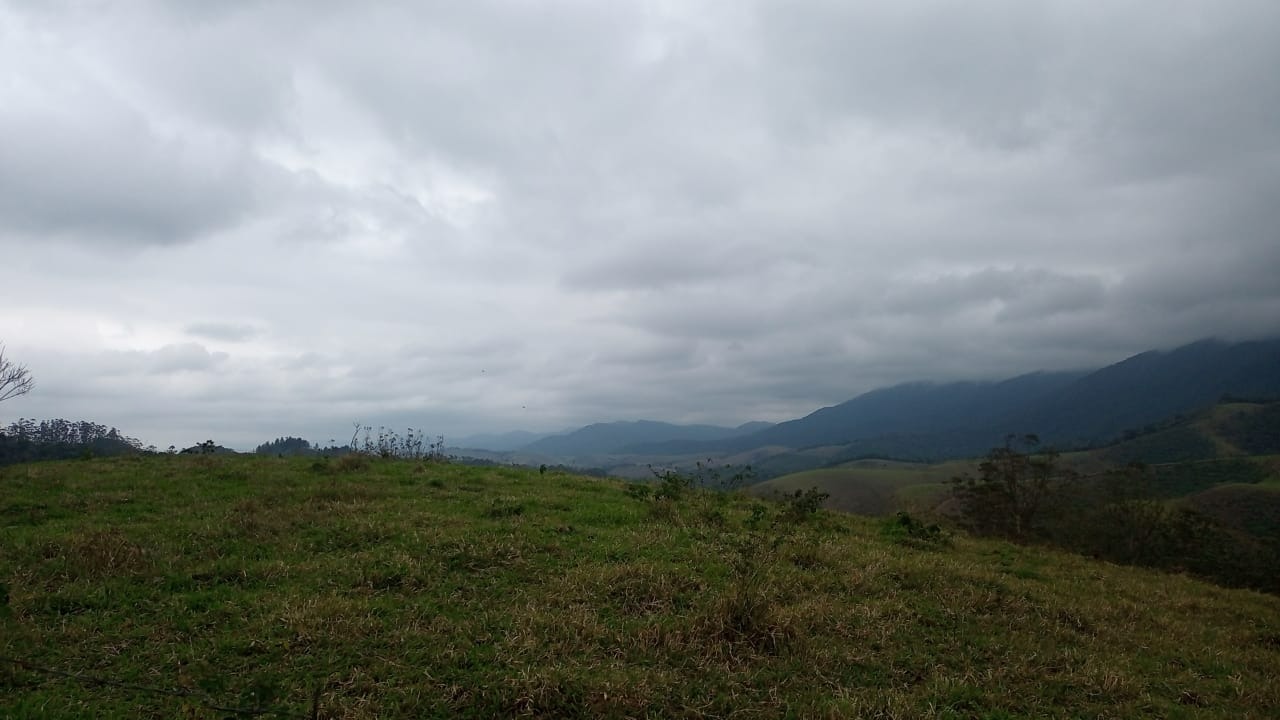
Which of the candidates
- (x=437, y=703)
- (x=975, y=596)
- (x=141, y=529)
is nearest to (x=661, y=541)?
(x=975, y=596)

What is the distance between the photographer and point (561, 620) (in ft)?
25.6

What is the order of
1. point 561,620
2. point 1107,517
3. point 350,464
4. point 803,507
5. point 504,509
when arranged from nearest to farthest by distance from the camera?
point 561,620
point 504,509
point 803,507
point 350,464
point 1107,517

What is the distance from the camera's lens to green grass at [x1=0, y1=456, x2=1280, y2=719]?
6.32m

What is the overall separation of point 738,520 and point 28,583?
38.8ft

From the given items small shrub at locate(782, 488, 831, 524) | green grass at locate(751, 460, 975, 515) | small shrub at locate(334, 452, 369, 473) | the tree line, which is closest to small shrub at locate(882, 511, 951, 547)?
small shrub at locate(782, 488, 831, 524)

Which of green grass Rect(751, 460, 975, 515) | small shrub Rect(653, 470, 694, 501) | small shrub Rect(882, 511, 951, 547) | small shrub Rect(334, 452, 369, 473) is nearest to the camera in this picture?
small shrub Rect(882, 511, 951, 547)

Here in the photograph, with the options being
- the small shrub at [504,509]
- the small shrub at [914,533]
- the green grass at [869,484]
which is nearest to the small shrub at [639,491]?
the small shrub at [504,509]

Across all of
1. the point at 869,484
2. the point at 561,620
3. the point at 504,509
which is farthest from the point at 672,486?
the point at 869,484

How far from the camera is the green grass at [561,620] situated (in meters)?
6.32

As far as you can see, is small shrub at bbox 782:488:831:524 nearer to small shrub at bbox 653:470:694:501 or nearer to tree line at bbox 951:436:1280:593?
small shrub at bbox 653:470:694:501

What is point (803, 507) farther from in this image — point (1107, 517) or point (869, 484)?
point (869, 484)

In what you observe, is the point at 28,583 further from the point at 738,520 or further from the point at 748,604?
the point at 738,520

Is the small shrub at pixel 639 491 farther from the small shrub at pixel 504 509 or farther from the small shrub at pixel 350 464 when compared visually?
the small shrub at pixel 350 464

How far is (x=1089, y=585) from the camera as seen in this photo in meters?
12.0
